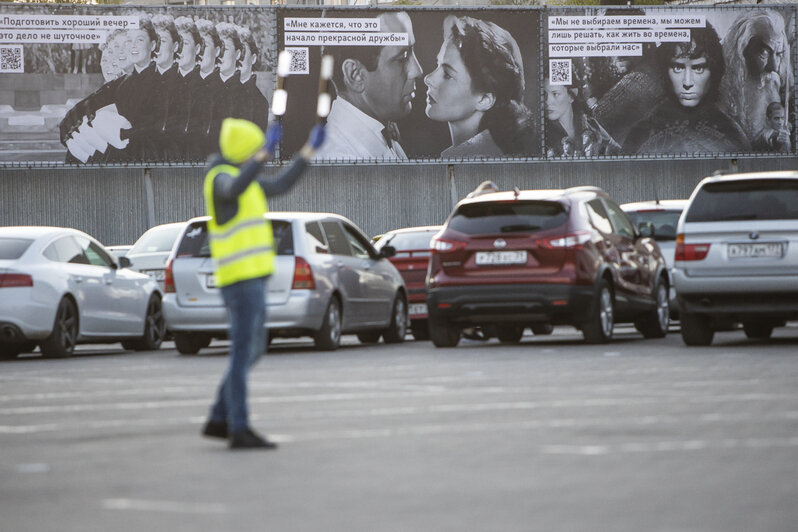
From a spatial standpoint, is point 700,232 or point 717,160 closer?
point 700,232

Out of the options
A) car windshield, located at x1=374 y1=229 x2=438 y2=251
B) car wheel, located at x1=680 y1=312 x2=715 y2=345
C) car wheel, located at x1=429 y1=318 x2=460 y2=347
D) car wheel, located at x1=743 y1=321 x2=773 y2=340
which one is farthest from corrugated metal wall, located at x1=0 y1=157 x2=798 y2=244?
car wheel, located at x1=680 y1=312 x2=715 y2=345

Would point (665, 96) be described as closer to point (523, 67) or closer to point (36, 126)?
point (523, 67)

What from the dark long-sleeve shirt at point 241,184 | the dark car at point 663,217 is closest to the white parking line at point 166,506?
the dark long-sleeve shirt at point 241,184

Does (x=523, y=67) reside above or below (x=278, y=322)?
above

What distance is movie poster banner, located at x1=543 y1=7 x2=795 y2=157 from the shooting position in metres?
40.4

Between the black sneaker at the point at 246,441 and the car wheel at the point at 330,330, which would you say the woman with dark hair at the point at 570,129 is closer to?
the car wheel at the point at 330,330

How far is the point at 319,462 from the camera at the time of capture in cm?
790

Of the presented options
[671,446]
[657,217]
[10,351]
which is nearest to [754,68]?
[657,217]

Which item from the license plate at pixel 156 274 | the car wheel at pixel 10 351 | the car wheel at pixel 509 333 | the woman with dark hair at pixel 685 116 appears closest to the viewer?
the car wheel at pixel 10 351

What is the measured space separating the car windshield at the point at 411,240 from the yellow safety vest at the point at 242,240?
1319 centimetres

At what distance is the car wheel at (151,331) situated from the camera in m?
20.0

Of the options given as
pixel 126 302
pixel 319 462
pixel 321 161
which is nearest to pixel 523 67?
pixel 321 161

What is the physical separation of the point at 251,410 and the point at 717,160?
33.9 metres

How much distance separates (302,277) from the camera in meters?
17.4
